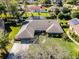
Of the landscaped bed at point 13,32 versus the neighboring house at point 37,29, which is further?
the landscaped bed at point 13,32

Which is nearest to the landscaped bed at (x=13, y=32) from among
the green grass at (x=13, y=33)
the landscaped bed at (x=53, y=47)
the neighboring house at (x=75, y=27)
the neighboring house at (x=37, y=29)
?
the green grass at (x=13, y=33)

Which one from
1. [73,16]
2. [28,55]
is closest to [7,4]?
[73,16]

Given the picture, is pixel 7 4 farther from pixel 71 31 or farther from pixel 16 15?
pixel 71 31

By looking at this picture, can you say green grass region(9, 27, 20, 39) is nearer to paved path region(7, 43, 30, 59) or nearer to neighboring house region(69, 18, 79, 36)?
paved path region(7, 43, 30, 59)

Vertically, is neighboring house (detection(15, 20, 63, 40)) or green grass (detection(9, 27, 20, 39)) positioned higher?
neighboring house (detection(15, 20, 63, 40))

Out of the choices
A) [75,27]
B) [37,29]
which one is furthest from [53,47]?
[37,29]

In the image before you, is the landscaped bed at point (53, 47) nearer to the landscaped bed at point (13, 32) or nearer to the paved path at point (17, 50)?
the paved path at point (17, 50)

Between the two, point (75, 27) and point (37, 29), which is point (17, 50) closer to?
point (37, 29)

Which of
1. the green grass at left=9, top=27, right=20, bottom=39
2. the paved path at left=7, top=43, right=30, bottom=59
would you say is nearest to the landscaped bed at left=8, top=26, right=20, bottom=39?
the green grass at left=9, top=27, right=20, bottom=39

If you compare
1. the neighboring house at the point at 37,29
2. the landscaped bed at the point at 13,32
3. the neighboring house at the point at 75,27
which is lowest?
the landscaped bed at the point at 13,32
